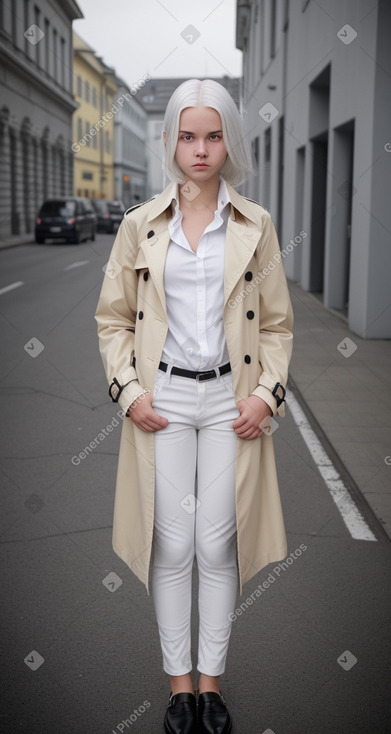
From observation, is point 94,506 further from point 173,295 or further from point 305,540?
point 173,295

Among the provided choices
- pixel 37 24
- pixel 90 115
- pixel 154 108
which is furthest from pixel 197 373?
pixel 154 108

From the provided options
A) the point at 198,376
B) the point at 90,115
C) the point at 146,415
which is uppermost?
the point at 90,115

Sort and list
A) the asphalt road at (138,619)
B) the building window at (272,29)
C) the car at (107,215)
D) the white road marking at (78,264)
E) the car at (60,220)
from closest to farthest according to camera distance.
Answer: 1. the asphalt road at (138,619)
2. the white road marking at (78,264)
3. the building window at (272,29)
4. the car at (60,220)
5. the car at (107,215)

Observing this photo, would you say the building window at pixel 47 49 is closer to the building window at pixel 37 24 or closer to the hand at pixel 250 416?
the building window at pixel 37 24

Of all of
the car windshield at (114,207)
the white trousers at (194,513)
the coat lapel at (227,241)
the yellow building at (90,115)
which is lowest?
the car windshield at (114,207)

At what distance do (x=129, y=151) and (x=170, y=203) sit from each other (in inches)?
3170

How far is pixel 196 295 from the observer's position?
251 centimetres

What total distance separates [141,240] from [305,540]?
89.3 inches

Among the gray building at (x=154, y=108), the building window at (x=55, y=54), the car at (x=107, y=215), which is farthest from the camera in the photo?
the gray building at (x=154, y=108)

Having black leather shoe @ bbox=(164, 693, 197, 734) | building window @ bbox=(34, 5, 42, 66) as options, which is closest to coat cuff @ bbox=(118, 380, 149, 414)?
black leather shoe @ bbox=(164, 693, 197, 734)

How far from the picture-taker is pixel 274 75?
72.5 ft

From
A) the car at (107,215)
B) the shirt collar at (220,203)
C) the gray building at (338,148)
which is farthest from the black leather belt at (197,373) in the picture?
the car at (107,215)

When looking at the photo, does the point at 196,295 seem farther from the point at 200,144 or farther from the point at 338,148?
the point at 338,148

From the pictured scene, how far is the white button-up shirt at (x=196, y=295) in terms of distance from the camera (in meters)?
2.50
